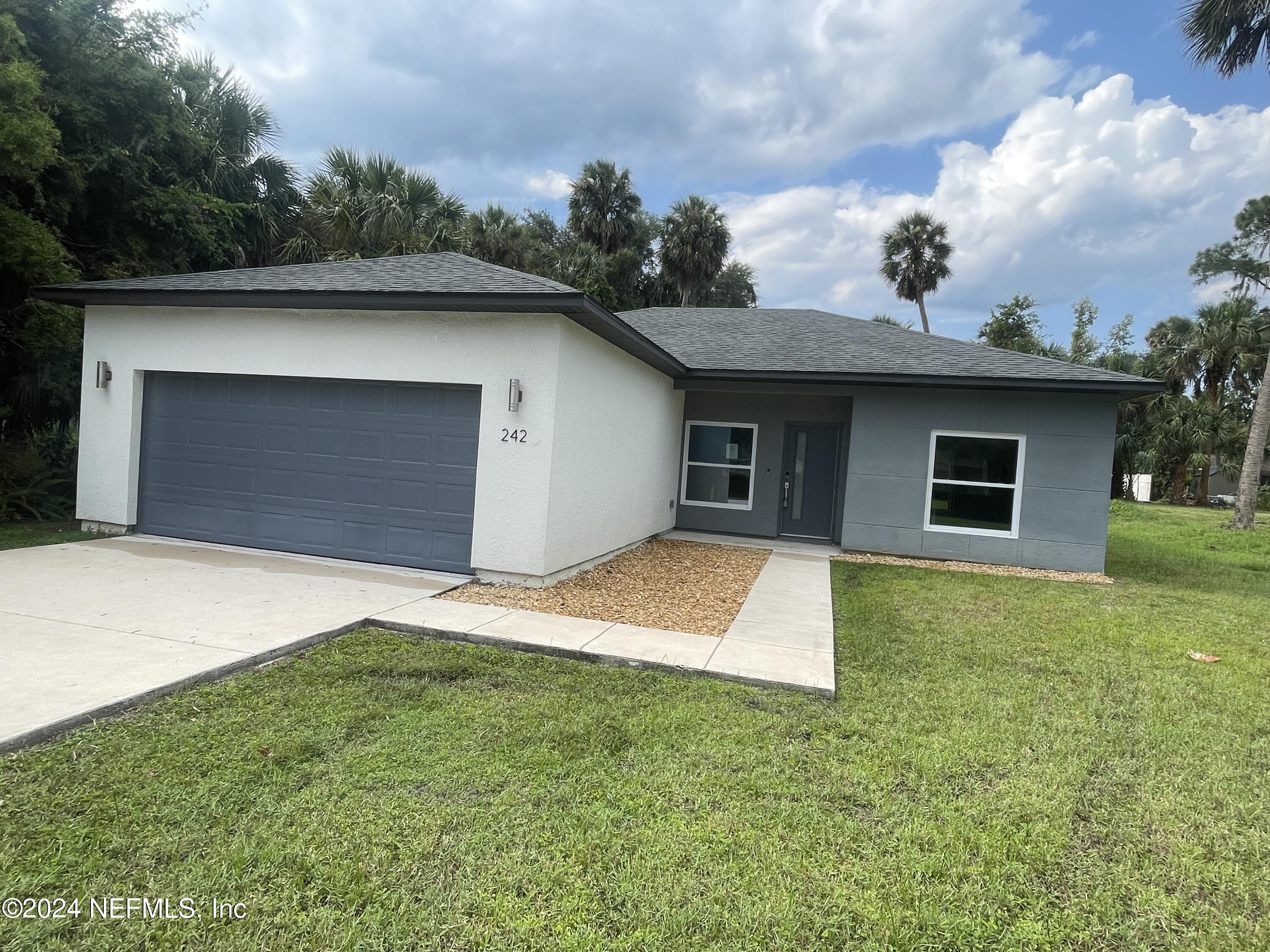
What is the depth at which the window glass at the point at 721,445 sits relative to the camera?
11.8m

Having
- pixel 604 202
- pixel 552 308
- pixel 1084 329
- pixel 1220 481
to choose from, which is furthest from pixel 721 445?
pixel 1220 481

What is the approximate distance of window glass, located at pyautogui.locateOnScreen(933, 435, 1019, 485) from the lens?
1001 centimetres

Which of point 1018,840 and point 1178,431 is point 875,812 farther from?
point 1178,431

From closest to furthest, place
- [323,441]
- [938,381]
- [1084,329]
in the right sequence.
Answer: [323,441]
[938,381]
[1084,329]

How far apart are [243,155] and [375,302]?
11014 mm

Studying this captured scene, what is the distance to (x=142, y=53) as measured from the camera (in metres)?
10.2

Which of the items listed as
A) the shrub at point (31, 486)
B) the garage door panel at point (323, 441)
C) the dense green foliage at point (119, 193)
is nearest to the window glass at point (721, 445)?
the garage door panel at point (323, 441)

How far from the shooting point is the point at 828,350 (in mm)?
11617

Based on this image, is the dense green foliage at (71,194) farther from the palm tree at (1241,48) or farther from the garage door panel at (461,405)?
the palm tree at (1241,48)

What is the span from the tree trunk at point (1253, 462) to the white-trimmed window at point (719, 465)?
12.3m

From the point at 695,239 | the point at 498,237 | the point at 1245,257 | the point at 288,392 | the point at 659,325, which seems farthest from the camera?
the point at 1245,257

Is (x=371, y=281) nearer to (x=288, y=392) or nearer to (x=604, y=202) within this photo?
(x=288, y=392)

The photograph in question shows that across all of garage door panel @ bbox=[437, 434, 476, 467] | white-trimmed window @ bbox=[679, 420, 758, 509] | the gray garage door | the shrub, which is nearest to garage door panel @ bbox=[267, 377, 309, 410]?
the gray garage door

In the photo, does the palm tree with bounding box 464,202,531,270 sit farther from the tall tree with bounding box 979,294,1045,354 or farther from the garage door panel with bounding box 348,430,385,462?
the tall tree with bounding box 979,294,1045,354
